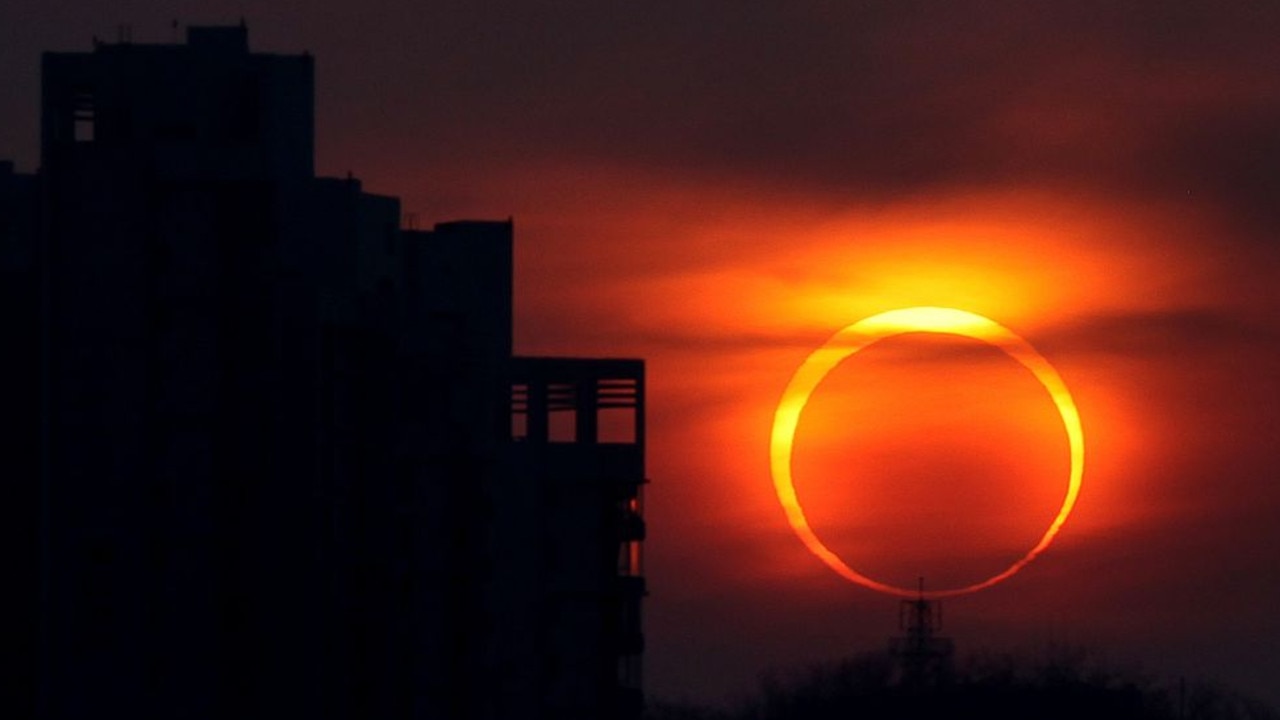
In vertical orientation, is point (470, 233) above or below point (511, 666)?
above

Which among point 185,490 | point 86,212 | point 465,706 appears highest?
point 86,212

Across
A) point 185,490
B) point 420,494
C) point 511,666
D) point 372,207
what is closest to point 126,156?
point 185,490

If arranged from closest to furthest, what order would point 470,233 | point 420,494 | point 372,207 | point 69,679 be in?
point 69,679 → point 372,207 → point 420,494 → point 470,233

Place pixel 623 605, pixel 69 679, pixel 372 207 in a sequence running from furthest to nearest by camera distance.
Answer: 1. pixel 623 605
2. pixel 372 207
3. pixel 69 679

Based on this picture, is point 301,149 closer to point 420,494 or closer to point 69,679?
point 69,679

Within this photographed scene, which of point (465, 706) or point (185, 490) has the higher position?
point (185, 490)

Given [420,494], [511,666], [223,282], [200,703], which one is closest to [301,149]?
[223,282]

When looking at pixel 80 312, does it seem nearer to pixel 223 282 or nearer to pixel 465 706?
pixel 223 282

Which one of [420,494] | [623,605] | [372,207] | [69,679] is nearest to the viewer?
[69,679]

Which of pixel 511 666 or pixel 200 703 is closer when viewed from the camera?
pixel 200 703
